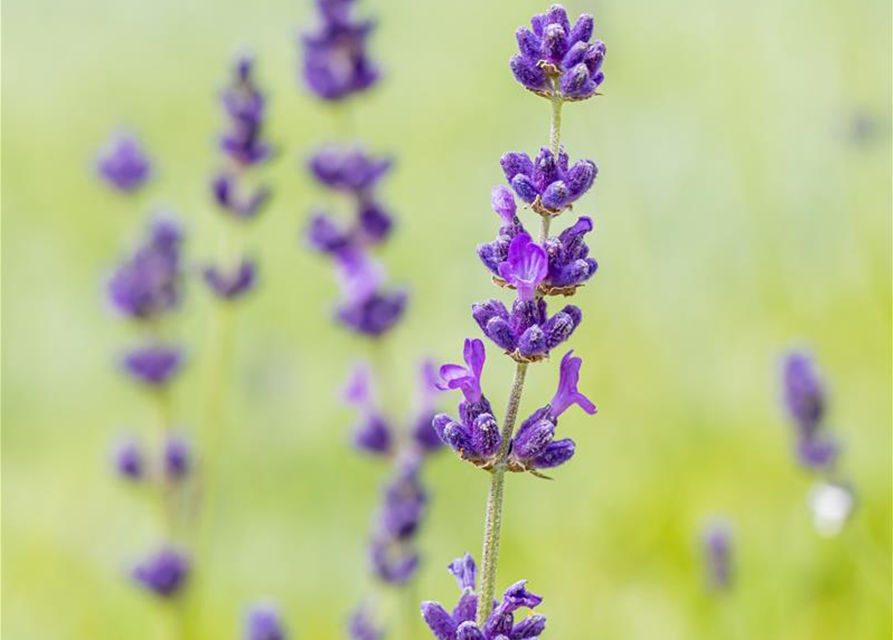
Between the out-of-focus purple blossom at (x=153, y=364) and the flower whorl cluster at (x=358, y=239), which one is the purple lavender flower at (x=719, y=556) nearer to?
the flower whorl cluster at (x=358, y=239)

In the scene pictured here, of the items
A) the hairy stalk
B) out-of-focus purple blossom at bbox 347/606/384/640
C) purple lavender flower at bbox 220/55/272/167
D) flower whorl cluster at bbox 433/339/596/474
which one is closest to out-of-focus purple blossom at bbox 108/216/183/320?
purple lavender flower at bbox 220/55/272/167

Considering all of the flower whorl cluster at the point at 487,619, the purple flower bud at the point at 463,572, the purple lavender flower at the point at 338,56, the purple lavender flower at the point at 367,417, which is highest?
the purple lavender flower at the point at 338,56

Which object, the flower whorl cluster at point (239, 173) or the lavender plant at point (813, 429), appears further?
the flower whorl cluster at point (239, 173)

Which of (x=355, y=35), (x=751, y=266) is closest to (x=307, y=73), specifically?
(x=355, y=35)

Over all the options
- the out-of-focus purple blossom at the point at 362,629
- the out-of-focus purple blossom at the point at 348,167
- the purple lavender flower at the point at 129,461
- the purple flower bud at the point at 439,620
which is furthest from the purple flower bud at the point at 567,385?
the purple lavender flower at the point at 129,461

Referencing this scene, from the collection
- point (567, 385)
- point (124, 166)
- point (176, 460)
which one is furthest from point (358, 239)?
point (567, 385)

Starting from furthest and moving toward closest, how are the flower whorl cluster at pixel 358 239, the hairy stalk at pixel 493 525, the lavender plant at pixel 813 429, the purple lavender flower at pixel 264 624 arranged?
1. the flower whorl cluster at pixel 358 239
2. the lavender plant at pixel 813 429
3. the purple lavender flower at pixel 264 624
4. the hairy stalk at pixel 493 525

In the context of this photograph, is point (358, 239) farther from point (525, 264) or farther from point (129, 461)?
point (525, 264)
